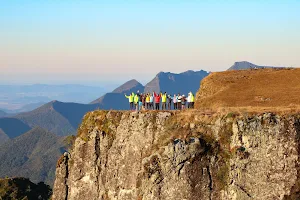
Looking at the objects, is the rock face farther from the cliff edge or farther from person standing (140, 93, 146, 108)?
person standing (140, 93, 146, 108)

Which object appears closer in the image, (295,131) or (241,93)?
(295,131)

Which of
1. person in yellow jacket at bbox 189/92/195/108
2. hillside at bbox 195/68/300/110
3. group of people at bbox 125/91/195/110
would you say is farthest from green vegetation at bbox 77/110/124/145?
hillside at bbox 195/68/300/110

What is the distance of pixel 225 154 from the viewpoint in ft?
124

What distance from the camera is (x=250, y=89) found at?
180 ft

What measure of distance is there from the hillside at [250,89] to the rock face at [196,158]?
7.60 m

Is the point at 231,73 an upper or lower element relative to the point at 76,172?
upper

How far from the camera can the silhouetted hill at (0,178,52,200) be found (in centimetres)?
9244

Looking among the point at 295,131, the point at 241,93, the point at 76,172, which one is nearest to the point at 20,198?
the point at 76,172

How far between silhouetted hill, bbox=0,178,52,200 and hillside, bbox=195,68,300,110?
156ft

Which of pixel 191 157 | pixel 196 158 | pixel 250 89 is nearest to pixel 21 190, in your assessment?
Answer: pixel 250 89

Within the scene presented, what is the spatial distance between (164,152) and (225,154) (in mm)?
4972

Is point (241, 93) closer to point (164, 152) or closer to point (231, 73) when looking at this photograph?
point (231, 73)

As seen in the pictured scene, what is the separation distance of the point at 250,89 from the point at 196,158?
19559 millimetres

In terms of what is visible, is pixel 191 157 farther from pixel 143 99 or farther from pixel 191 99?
pixel 143 99
